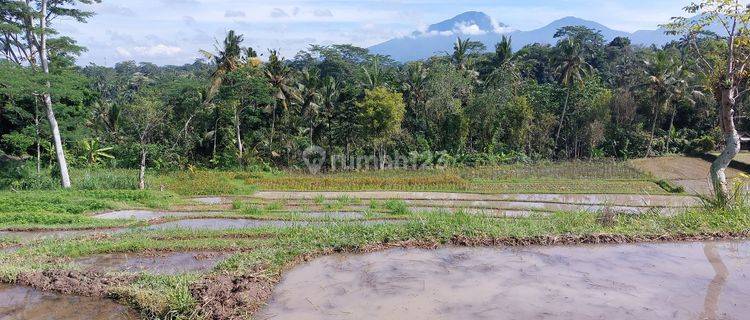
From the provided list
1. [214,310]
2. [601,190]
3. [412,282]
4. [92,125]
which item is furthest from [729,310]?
[92,125]

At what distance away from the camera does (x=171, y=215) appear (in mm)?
15953

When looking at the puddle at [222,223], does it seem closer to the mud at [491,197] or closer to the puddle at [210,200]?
the puddle at [210,200]

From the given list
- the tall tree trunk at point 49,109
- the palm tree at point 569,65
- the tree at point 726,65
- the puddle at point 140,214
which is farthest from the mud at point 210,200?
the palm tree at point 569,65

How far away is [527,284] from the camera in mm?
7766

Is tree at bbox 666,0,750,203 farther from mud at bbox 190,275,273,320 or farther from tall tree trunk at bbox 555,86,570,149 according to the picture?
tall tree trunk at bbox 555,86,570,149

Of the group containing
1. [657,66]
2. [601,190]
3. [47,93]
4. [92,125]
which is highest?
[657,66]

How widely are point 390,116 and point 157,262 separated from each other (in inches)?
761

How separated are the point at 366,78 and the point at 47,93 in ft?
54.2

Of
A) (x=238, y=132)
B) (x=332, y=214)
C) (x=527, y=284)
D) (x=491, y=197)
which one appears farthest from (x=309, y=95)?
(x=527, y=284)

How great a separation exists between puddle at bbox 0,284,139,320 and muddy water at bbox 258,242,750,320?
218 cm

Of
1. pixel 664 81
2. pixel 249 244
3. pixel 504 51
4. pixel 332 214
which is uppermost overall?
pixel 504 51

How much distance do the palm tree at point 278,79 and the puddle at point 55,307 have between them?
21700 millimetres

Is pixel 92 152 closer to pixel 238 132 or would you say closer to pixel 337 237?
pixel 238 132

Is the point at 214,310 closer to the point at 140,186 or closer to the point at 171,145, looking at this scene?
the point at 140,186
